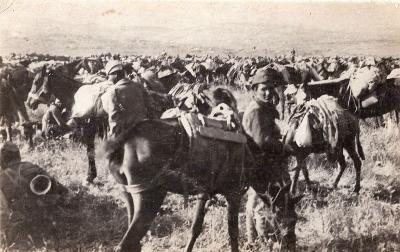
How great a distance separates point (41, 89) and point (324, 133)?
299 centimetres

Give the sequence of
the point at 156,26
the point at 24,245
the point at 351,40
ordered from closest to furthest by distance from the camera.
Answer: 1. the point at 24,245
2. the point at 156,26
3. the point at 351,40

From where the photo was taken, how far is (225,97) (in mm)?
5645

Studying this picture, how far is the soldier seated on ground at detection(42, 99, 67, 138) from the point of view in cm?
555

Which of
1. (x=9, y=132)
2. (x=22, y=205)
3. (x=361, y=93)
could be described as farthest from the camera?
(x=361, y=93)

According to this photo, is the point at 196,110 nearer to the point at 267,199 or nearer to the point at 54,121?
the point at 267,199

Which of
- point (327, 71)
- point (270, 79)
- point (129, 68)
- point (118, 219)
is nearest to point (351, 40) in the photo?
point (327, 71)

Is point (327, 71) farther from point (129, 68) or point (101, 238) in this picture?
point (101, 238)

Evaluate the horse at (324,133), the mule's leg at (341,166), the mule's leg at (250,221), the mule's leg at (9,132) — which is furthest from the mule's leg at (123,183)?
the mule's leg at (341,166)

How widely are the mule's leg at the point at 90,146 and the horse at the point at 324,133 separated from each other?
6.51ft

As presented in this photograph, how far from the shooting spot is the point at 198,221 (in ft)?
17.8

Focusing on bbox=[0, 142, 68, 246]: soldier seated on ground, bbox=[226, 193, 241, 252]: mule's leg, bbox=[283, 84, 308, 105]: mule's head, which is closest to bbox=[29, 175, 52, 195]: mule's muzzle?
bbox=[0, 142, 68, 246]: soldier seated on ground

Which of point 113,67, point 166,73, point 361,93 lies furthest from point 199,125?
point 361,93

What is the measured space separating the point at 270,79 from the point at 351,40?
1.14 metres

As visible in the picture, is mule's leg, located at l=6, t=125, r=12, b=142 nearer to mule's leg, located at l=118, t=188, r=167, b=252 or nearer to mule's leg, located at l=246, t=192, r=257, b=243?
mule's leg, located at l=118, t=188, r=167, b=252
